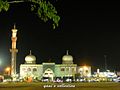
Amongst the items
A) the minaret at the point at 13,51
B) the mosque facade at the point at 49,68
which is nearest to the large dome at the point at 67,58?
the mosque facade at the point at 49,68

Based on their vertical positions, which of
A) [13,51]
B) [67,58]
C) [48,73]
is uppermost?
[13,51]

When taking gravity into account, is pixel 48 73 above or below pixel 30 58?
below

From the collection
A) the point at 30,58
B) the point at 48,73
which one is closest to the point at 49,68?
the point at 48,73

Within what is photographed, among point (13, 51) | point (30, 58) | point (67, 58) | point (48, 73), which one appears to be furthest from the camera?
point (48, 73)

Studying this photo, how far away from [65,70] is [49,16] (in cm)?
8838

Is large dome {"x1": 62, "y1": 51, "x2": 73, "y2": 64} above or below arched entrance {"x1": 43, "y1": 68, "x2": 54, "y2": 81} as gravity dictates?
above

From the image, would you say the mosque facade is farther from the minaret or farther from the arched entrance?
the minaret

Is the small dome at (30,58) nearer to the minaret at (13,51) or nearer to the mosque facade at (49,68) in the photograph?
the mosque facade at (49,68)

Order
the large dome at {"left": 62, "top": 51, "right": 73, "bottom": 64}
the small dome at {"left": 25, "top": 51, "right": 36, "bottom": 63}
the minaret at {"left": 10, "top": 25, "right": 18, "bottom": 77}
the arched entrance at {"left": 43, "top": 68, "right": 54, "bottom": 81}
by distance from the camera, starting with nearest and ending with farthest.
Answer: the minaret at {"left": 10, "top": 25, "right": 18, "bottom": 77} < the small dome at {"left": 25, "top": 51, "right": 36, "bottom": 63} < the large dome at {"left": 62, "top": 51, "right": 73, "bottom": 64} < the arched entrance at {"left": 43, "top": 68, "right": 54, "bottom": 81}

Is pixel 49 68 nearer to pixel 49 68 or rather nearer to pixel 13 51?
pixel 49 68

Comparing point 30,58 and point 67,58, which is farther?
point 67,58

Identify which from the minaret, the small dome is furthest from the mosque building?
the minaret

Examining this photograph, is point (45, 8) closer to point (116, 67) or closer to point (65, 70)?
point (65, 70)

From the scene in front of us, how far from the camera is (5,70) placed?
358ft
